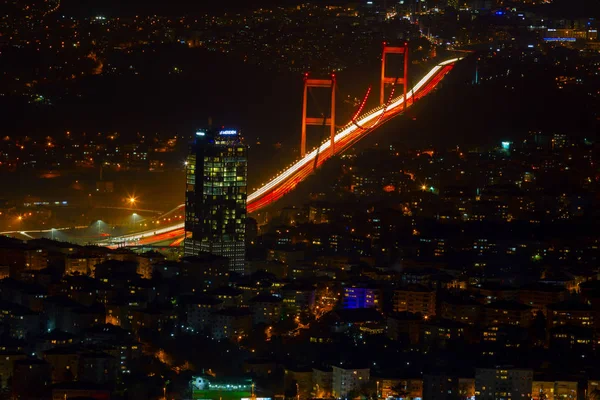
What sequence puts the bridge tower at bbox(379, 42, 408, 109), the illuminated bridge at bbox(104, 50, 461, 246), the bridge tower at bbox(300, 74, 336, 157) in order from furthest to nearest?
the bridge tower at bbox(379, 42, 408, 109) → the bridge tower at bbox(300, 74, 336, 157) → the illuminated bridge at bbox(104, 50, 461, 246)

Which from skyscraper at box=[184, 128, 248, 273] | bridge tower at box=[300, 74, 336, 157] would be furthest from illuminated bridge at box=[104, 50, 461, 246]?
skyscraper at box=[184, 128, 248, 273]

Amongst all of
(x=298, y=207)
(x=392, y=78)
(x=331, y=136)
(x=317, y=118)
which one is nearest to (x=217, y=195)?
(x=298, y=207)

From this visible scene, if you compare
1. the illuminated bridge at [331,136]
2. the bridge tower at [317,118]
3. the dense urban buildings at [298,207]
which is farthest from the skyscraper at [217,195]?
the bridge tower at [317,118]

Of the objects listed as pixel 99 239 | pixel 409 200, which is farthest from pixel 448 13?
pixel 99 239

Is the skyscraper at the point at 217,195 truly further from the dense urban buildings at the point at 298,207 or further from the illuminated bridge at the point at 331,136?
the illuminated bridge at the point at 331,136

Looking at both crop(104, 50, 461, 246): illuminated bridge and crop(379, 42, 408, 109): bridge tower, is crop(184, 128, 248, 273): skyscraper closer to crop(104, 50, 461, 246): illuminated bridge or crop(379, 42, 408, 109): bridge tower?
crop(104, 50, 461, 246): illuminated bridge

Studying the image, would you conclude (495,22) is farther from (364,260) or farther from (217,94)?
(364,260)
